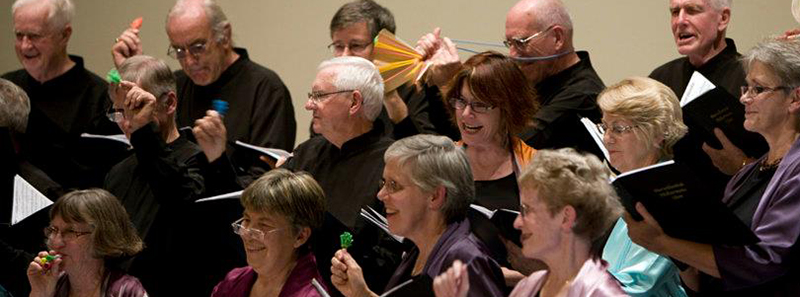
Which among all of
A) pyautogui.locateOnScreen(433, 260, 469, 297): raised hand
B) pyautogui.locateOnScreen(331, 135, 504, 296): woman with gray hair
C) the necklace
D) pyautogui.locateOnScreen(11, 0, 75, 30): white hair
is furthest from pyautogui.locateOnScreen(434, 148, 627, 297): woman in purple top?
pyautogui.locateOnScreen(11, 0, 75, 30): white hair

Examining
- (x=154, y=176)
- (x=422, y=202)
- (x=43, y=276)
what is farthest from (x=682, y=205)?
(x=43, y=276)

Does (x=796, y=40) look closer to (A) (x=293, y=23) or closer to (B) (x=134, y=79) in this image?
(B) (x=134, y=79)

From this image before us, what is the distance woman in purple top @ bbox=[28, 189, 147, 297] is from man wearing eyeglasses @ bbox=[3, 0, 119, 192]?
127cm

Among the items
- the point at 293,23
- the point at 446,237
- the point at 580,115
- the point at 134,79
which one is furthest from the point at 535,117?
the point at 293,23

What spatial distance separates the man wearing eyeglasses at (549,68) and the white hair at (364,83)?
27cm

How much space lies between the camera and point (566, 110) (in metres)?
4.78

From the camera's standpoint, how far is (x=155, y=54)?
24.5 ft

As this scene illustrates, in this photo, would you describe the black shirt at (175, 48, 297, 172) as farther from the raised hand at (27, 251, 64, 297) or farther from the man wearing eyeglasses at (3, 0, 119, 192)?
the raised hand at (27, 251, 64, 297)

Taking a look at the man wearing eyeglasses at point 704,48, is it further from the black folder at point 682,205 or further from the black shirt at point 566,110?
the black folder at point 682,205

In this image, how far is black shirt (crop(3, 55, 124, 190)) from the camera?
5.77 metres

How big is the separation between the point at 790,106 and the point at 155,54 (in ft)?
15.2

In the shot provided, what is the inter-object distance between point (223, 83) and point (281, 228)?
66.9 inches

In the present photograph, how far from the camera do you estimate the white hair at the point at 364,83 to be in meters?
4.65

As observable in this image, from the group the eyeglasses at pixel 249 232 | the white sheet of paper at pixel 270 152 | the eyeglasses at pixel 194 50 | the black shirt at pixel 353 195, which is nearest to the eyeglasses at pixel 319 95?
the black shirt at pixel 353 195
